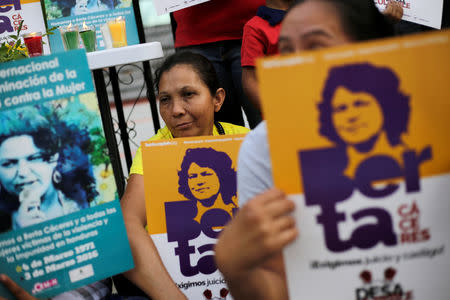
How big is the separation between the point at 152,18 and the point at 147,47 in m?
7.21

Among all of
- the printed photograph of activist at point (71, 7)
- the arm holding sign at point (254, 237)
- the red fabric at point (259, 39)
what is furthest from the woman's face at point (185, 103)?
the arm holding sign at point (254, 237)

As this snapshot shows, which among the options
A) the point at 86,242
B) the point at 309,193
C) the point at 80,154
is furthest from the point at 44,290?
the point at 309,193

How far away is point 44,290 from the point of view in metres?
1.04

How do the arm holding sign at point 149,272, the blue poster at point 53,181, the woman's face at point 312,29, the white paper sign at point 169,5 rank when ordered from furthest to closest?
1. the white paper sign at point 169,5
2. the arm holding sign at point 149,272
3. the blue poster at point 53,181
4. the woman's face at point 312,29

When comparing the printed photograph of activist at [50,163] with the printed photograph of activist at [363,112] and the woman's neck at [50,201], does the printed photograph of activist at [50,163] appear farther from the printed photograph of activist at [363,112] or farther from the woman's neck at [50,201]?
the printed photograph of activist at [363,112]

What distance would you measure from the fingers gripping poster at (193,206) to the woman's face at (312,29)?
641 millimetres

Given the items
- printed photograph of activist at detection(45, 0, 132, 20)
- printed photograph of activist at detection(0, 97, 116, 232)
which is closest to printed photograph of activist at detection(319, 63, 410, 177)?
printed photograph of activist at detection(0, 97, 116, 232)

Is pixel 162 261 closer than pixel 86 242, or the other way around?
pixel 86 242

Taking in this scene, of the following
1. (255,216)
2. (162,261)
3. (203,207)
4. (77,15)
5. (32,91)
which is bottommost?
(162,261)

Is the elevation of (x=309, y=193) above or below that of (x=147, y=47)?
below

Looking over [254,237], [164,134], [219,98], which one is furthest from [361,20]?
[219,98]

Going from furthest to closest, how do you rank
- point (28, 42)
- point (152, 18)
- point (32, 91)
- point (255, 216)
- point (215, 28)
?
point (152, 18)
point (215, 28)
point (28, 42)
point (32, 91)
point (255, 216)

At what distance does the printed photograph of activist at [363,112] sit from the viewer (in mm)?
729

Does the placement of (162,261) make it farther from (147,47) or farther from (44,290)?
(147,47)
